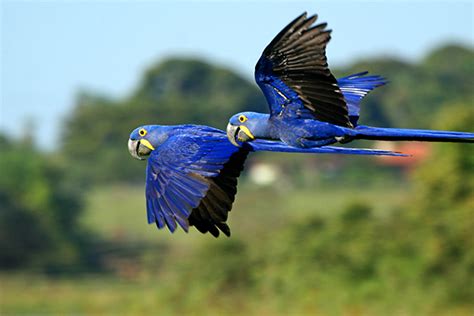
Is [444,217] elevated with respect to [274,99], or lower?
lower

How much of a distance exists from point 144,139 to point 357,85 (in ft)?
3.97

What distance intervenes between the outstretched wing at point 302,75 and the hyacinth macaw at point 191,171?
254mm

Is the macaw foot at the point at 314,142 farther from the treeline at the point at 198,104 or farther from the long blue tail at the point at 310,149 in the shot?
the treeline at the point at 198,104

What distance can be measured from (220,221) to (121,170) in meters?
34.4

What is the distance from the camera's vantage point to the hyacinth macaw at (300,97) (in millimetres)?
5230

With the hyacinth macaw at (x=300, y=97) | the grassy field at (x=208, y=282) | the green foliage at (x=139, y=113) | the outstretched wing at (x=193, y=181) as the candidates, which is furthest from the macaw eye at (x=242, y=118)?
the green foliage at (x=139, y=113)

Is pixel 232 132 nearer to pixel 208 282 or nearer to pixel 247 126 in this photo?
pixel 247 126

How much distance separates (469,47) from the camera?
2270 inches

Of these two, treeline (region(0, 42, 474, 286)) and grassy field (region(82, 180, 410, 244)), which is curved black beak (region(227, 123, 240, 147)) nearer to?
treeline (region(0, 42, 474, 286))

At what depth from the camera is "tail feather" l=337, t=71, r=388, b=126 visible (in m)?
6.07

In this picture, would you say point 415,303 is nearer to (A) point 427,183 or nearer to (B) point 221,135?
(A) point 427,183

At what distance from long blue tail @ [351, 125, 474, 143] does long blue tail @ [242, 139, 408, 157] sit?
0.38ft

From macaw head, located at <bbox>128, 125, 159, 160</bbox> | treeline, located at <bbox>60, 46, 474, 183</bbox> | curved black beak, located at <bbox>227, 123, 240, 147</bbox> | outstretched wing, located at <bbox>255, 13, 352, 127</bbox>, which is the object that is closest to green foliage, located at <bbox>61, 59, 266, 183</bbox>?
treeline, located at <bbox>60, 46, 474, 183</bbox>

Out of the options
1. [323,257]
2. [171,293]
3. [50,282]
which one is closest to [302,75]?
[323,257]
